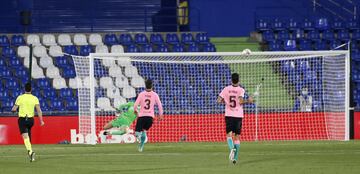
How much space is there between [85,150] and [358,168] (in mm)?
9527

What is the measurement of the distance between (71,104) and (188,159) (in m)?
12.1

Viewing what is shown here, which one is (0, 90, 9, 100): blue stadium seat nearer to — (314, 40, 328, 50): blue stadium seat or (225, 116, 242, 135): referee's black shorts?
(314, 40, 328, 50): blue stadium seat

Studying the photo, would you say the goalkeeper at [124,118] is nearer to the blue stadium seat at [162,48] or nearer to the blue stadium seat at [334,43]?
the blue stadium seat at [162,48]

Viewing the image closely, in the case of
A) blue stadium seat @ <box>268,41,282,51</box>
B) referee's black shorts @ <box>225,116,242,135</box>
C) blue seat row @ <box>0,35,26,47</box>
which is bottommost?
referee's black shorts @ <box>225,116,242,135</box>

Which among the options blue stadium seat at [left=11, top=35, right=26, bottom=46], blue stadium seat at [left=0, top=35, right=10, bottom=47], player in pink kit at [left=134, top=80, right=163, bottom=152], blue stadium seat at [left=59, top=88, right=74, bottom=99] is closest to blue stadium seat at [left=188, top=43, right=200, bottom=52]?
blue stadium seat at [left=59, top=88, right=74, bottom=99]

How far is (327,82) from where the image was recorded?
3100cm

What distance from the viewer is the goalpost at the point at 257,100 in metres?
30.2

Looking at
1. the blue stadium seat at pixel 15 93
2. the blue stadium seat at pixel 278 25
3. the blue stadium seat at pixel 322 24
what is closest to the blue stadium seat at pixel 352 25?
the blue stadium seat at pixel 322 24

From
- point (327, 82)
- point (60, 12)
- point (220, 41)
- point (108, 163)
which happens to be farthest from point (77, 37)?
point (108, 163)

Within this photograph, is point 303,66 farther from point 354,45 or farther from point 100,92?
point 354,45

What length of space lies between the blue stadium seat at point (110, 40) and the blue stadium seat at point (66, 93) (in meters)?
3.60

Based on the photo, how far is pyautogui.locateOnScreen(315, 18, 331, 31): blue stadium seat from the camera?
38906mm

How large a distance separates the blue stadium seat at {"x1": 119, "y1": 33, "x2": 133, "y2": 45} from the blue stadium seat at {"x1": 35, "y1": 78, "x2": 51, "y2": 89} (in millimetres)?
3929

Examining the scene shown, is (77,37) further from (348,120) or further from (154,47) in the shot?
(348,120)
